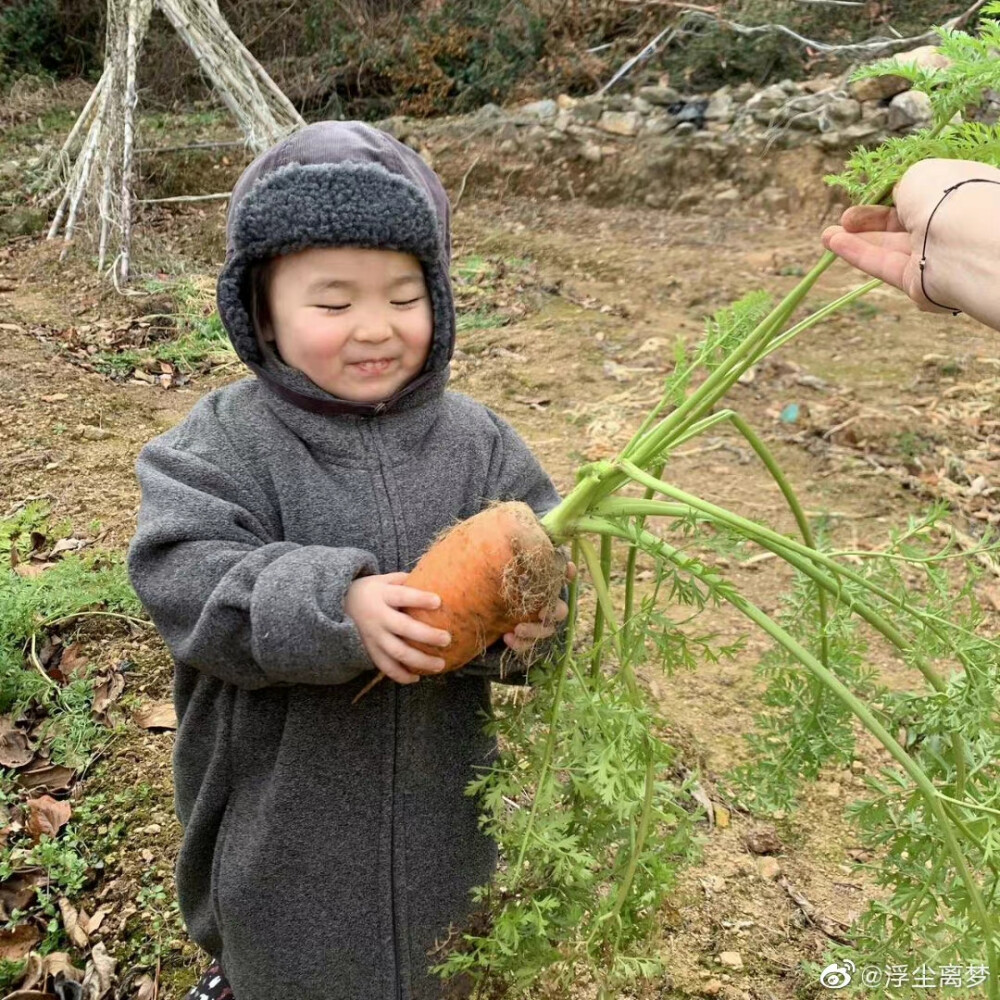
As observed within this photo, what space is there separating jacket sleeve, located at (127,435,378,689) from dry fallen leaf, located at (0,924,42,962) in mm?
1387

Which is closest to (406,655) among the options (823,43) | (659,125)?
(659,125)

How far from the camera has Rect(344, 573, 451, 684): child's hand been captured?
4.64 ft

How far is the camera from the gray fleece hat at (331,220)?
4.87ft

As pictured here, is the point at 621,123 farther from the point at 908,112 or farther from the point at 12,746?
the point at 12,746

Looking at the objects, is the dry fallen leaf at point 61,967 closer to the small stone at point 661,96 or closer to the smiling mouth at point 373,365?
the smiling mouth at point 373,365

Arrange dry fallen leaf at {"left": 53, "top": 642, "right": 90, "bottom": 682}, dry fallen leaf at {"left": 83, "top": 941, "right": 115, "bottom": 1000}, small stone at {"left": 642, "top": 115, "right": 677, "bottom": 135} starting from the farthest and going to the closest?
1. small stone at {"left": 642, "top": 115, "right": 677, "bottom": 135}
2. dry fallen leaf at {"left": 53, "top": 642, "right": 90, "bottom": 682}
3. dry fallen leaf at {"left": 83, "top": 941, "right": 115, "bottom": 1000}

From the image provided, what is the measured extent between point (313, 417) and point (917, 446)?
13.8 feet

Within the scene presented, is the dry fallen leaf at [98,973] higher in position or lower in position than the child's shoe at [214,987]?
lower

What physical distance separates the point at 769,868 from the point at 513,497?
1690 millimetres

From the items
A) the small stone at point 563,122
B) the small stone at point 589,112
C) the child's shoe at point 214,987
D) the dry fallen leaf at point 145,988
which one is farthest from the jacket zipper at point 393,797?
the small stone at point 589,112

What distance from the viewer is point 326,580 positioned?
140cm

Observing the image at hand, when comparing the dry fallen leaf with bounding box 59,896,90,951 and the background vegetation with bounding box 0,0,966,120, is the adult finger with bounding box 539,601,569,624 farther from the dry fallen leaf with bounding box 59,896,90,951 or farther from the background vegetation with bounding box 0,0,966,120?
the background vegetation with bounding box 0,0,966,120

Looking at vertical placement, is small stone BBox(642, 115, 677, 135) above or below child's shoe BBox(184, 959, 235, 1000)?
above

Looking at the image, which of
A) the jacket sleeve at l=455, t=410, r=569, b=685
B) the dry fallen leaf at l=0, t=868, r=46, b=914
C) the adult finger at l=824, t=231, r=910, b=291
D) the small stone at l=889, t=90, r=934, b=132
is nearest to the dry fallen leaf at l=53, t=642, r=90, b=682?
the dry fallen leaf at l=0, t=868, r=46, b=914
